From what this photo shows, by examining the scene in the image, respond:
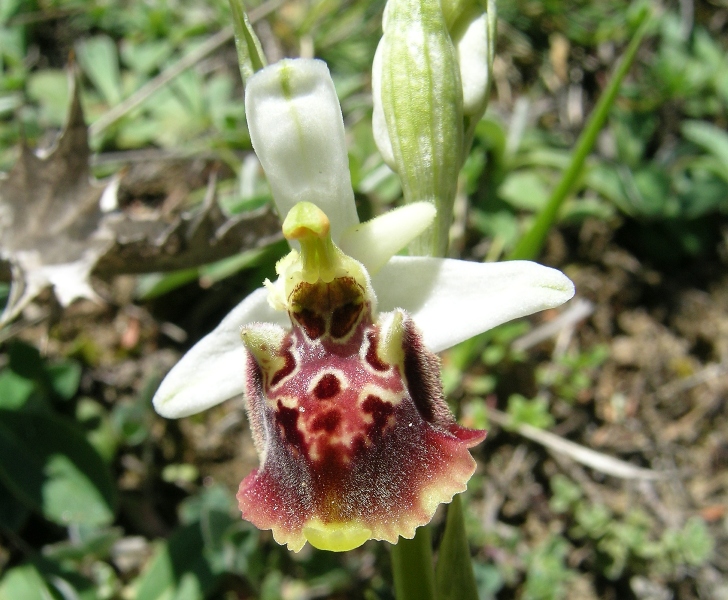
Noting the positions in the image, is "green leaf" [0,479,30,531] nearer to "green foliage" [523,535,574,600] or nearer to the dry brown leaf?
the dry brown leaf

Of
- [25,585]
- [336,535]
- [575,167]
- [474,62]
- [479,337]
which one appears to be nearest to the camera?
[336,535]

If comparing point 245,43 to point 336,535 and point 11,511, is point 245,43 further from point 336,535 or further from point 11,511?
point 11,511

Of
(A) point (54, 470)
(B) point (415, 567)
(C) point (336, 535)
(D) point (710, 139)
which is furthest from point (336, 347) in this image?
(D) point (710, 139)

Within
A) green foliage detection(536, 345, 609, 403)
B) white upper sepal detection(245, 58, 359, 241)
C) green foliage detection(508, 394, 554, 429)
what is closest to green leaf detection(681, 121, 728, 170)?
green foliage detection(536, 345, 609, 403)

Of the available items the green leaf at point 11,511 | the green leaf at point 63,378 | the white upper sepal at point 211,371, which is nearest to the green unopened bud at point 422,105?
the white upper sepal at point 211,371

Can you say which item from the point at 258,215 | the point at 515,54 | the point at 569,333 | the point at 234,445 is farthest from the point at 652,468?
the point at 515,54

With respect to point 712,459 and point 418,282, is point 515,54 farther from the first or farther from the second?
point 418,282
